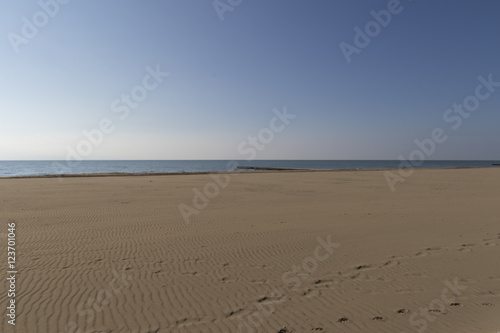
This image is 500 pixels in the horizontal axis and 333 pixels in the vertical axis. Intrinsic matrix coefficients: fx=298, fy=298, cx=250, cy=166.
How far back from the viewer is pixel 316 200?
1759 centimetres

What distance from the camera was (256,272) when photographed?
6.64 metres

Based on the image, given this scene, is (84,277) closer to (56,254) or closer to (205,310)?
(56,254)

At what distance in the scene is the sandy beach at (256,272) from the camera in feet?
15.6

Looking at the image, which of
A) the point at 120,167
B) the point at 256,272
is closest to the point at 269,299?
the point at 256,272

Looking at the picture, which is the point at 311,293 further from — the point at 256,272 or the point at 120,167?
the point at 120,167

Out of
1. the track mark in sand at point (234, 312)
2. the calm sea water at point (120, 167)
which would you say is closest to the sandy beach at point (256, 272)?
the track mark in sand at point (234, 312)

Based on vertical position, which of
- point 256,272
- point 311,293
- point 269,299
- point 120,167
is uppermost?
point 120,167

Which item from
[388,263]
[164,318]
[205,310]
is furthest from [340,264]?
[164,318]

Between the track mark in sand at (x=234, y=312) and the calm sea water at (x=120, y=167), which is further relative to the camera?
the calm sea water at (x=120, y=167)

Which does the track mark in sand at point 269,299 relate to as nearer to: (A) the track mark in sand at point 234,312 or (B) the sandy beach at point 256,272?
(B) the sandy beach at point 256,272

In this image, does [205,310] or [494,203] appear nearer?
[205,310]

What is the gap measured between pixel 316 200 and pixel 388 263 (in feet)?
34.3

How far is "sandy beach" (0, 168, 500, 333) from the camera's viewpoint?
4.75 meters

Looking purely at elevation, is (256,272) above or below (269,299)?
above
